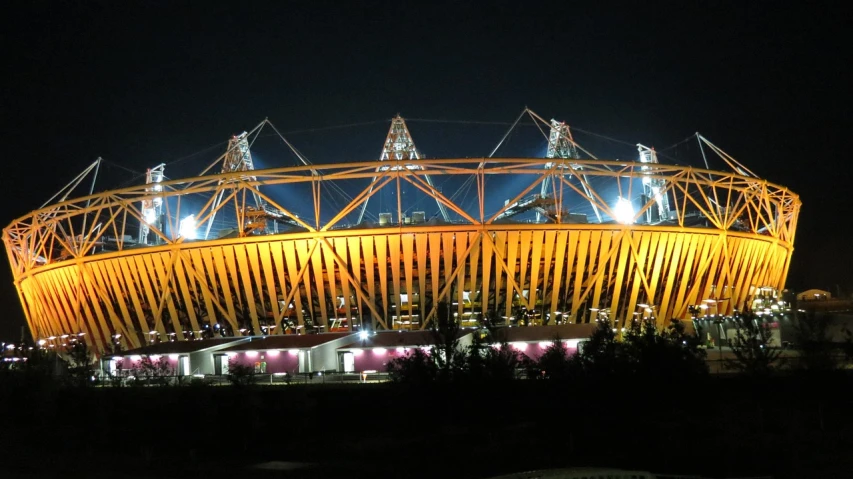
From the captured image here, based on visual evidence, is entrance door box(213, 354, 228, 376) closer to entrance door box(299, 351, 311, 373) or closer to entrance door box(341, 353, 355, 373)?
entrance door box(299, 351, 311, 373)

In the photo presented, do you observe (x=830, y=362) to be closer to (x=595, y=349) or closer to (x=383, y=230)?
(x=595, y=349)

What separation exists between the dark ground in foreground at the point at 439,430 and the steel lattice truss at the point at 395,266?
19.7 meters

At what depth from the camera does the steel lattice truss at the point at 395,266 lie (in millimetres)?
44719

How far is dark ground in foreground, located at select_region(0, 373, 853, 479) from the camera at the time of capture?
17.7 metres

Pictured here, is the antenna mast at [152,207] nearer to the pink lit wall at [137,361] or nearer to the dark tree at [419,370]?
the pink lit wall at [137,361]

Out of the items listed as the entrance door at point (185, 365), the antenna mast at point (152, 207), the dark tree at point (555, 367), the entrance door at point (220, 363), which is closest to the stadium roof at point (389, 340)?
the entrance door at point (220, 363)

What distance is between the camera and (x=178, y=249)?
46.8 meters

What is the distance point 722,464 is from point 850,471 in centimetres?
256

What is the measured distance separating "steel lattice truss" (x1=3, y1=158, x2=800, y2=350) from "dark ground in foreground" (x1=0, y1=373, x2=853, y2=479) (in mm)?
19697

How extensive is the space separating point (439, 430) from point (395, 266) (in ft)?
85.1

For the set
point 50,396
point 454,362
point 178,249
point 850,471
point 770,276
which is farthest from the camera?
point 770,276

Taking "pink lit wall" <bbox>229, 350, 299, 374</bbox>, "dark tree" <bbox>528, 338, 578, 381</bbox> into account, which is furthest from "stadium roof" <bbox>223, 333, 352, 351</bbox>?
"dark tree" <bbox>528, 338, 578, 381</bbox>

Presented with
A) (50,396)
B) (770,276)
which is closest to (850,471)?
(50,396)

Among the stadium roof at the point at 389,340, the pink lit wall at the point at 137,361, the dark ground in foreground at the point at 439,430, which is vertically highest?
the dark ground in foreground at the point at 439,430
